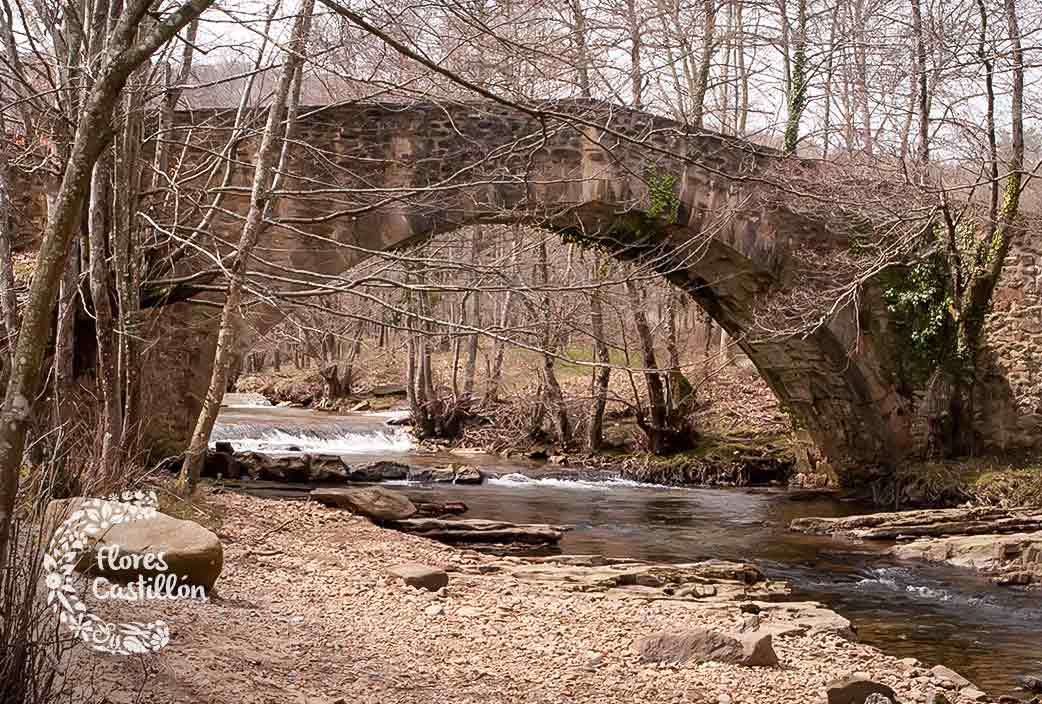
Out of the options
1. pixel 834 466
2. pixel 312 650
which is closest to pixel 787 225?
pixel 834 466

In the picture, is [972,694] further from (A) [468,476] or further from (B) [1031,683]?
(A) [468,476]

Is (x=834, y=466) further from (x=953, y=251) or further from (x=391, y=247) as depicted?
(x=391, y=247)

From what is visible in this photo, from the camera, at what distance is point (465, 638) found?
188 inches

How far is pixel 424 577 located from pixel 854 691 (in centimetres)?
247

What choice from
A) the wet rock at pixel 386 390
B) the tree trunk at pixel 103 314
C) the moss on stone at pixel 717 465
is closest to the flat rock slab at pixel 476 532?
the tree trunk at pixel 103 314

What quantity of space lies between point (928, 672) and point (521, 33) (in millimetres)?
5548

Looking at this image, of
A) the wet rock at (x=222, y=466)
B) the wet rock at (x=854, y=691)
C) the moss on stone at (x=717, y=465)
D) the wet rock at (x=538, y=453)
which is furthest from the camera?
the wet rock at (x=538, y=453)

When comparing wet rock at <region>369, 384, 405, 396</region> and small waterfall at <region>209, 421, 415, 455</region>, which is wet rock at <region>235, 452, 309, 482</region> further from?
wet rock at <region>369, 384, 405, 396</region>

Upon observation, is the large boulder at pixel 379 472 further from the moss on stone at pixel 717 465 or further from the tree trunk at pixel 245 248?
the tree trunk at pixel 245 248

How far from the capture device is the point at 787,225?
41.8 feet

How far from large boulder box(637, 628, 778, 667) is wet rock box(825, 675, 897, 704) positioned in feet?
1.49

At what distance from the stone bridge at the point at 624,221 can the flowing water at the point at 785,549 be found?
1.48 meters

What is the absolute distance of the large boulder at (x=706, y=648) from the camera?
15.3ft

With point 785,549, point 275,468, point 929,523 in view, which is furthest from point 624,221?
point 275,468
